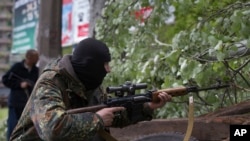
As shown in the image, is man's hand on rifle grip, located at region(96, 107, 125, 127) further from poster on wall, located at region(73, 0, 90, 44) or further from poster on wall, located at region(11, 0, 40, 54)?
poster on wall, located at region(11, 0, 40, 54)

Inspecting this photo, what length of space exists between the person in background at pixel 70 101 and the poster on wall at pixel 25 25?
52.7ft

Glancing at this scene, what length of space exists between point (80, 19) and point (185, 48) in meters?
12.7

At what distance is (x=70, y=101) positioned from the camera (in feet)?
12.2

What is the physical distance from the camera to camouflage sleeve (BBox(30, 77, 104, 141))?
3.35 metres

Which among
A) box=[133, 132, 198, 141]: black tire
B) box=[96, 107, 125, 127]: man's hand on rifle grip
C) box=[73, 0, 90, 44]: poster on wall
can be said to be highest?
box=[73, 0, 90, 44]: poster on wall

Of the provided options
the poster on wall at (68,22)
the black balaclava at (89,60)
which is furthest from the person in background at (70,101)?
the poster on wall at (68,22)

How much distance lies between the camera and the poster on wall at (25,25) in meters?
20.0

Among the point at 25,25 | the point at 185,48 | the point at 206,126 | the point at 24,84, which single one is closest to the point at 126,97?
the point at 206,126

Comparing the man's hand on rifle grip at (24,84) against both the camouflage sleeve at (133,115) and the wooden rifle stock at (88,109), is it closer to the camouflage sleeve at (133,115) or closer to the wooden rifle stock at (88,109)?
the camouflage sleeve at (133,115)

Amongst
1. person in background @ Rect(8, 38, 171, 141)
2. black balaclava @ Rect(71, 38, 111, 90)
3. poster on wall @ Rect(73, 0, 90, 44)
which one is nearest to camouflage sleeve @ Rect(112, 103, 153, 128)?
person in background @ Rect(8, 38, 171, 141)

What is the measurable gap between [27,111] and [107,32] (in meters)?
3.86

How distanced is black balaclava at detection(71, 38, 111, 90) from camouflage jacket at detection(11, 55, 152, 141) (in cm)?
5

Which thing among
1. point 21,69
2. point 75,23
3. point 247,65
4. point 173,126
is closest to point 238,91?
point 247,65

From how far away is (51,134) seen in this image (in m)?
3.34
